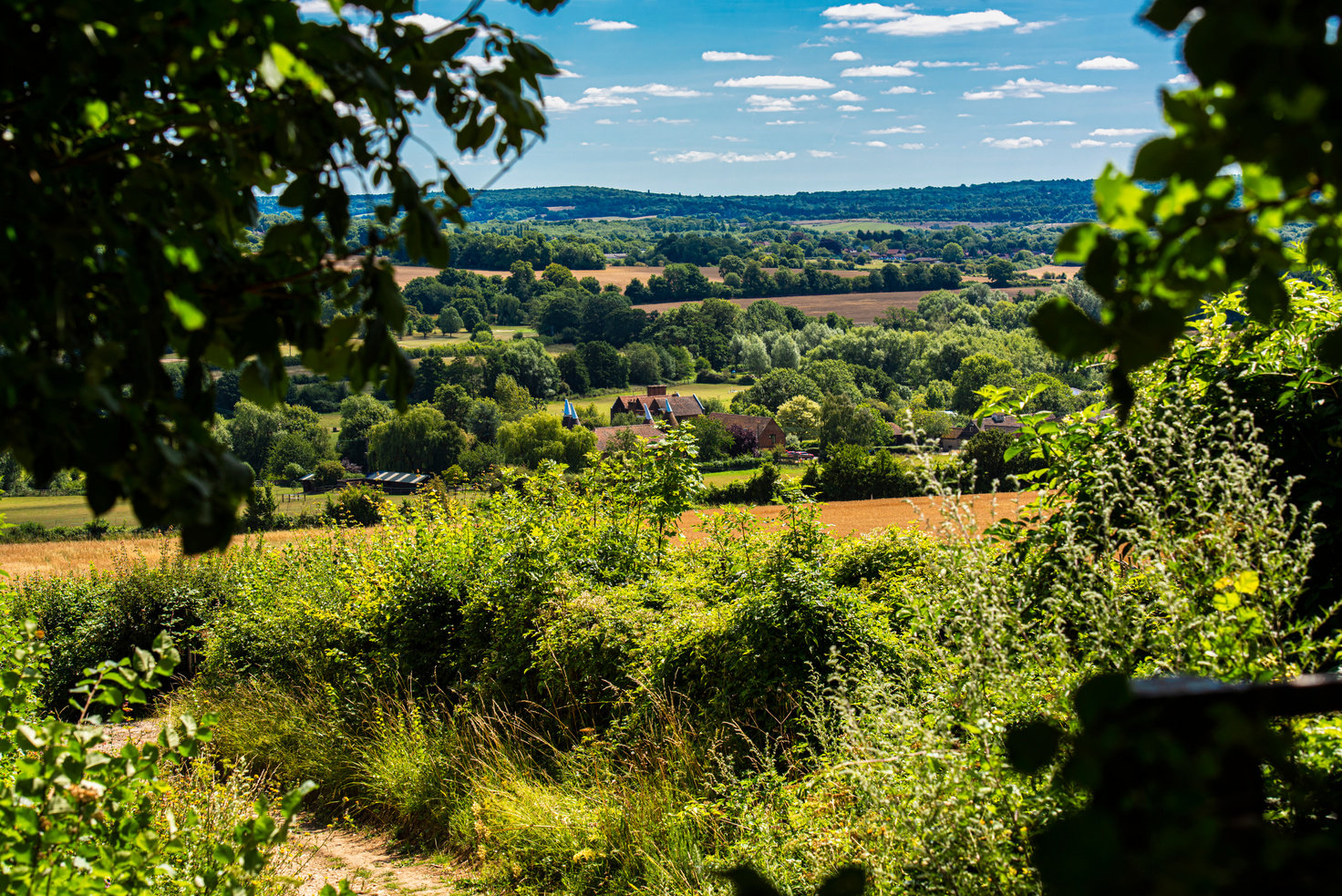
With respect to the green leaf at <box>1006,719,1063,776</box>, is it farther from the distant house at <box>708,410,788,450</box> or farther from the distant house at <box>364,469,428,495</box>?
the distant house at <box>708,410,788,450</box>

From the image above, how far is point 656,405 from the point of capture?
299ft

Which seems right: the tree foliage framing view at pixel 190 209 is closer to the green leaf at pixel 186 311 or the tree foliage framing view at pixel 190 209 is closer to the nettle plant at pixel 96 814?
the green leaf at pixel 186 311

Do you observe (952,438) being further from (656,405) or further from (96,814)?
(96,814)

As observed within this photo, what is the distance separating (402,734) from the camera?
713cm

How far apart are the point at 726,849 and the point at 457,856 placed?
2379 millimetres

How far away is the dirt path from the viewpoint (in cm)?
538

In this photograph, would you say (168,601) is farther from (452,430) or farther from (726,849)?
(452,430)

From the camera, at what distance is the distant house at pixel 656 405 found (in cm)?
8512

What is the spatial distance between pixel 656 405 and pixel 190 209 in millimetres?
89858

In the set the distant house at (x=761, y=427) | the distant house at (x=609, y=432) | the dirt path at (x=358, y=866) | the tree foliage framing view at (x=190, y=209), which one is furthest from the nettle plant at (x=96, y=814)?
the distant house at (x=761, y=427)

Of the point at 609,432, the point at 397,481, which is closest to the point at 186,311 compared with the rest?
the point at 397,481

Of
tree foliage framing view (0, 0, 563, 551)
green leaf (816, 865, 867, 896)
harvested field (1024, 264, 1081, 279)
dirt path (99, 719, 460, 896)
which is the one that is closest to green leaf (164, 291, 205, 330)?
tree foliage framing view (0, 0, 563, 551)

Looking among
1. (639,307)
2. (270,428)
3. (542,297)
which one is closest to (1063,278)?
(639,307)

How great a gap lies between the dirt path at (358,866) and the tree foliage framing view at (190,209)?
423cm
